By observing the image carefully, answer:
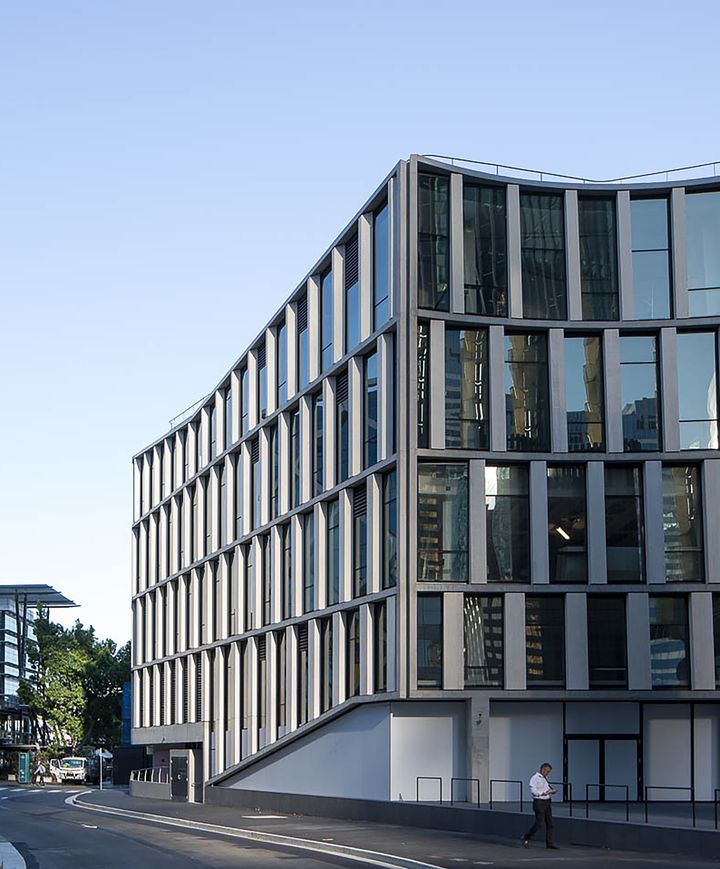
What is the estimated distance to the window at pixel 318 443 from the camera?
5044 centimetres

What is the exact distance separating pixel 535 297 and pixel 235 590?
Answer: 23629mm

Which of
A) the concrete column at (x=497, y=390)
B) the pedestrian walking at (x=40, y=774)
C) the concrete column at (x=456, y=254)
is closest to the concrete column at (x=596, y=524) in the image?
the concrete column at (x=497, y=390)

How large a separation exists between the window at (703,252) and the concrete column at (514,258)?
208 inches

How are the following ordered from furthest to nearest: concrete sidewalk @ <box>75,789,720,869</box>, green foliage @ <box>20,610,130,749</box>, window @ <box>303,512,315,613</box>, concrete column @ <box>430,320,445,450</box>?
green foliage @ <box>20,610,130,749</box>, window @ <box>303,512,315,613</box>, concrete column @ <box>430,320,445,450</box>, concrete sidewalk @ <box>75,789,720,869</box>

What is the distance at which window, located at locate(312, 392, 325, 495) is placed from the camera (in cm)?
5044

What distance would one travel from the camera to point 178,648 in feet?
239

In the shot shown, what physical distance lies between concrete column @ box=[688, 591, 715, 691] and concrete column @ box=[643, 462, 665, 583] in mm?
1394

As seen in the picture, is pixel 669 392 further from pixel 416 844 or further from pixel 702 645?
pixel 416 844

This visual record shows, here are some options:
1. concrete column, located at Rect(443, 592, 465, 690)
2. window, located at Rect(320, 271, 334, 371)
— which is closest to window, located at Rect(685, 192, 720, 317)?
concrete column, located at Rect(443, 592, 465, 690)

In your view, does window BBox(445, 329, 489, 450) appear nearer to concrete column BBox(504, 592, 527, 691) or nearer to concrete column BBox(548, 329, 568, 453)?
concrete column BBox(548, 329, 568, 453)

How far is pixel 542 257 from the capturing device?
44.2m

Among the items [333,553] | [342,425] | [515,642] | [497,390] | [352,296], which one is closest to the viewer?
[515,642]

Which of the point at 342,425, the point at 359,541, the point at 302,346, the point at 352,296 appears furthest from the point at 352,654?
the point at 302,346

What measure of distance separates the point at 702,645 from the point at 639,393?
26.1ft
